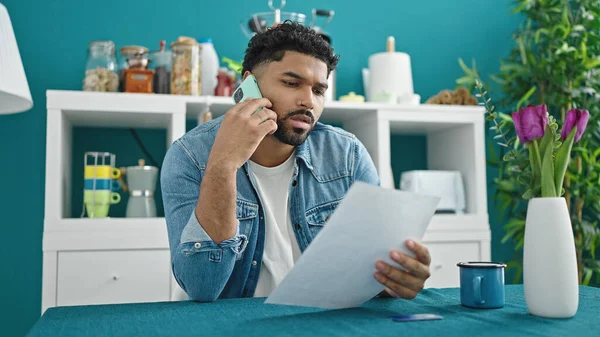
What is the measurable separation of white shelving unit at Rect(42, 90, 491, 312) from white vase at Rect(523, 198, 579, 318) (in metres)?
1.54

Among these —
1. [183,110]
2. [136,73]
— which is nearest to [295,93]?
[183,110]

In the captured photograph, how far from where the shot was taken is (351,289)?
98cm

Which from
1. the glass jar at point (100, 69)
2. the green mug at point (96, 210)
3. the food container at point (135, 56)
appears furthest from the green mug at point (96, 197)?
the food container at point (135, 56)

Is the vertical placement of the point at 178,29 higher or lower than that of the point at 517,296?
higher

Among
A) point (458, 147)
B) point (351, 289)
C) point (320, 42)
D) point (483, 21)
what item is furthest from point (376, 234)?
point (483, 21)

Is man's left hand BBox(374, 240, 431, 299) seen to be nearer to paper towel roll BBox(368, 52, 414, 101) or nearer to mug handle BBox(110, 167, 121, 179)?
mug handle BBox(110, 167, 121, 179)

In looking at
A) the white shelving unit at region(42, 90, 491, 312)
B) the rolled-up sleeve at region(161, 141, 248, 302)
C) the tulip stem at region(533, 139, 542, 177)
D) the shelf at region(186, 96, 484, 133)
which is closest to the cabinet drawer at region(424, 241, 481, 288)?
the white shelving unit at region(42, 90, 491, 312)

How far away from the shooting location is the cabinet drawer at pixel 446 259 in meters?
2.51

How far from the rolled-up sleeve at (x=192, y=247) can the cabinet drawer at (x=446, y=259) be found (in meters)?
1.36

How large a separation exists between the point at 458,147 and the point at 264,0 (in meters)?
1.10

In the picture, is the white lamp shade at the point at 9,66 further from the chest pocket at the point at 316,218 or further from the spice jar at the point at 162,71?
the chest pocket at the point at 316,218

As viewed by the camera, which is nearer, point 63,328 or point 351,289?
point 63,328

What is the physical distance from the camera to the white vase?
0.91 metres

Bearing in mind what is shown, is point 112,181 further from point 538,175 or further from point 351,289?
point 538,175
